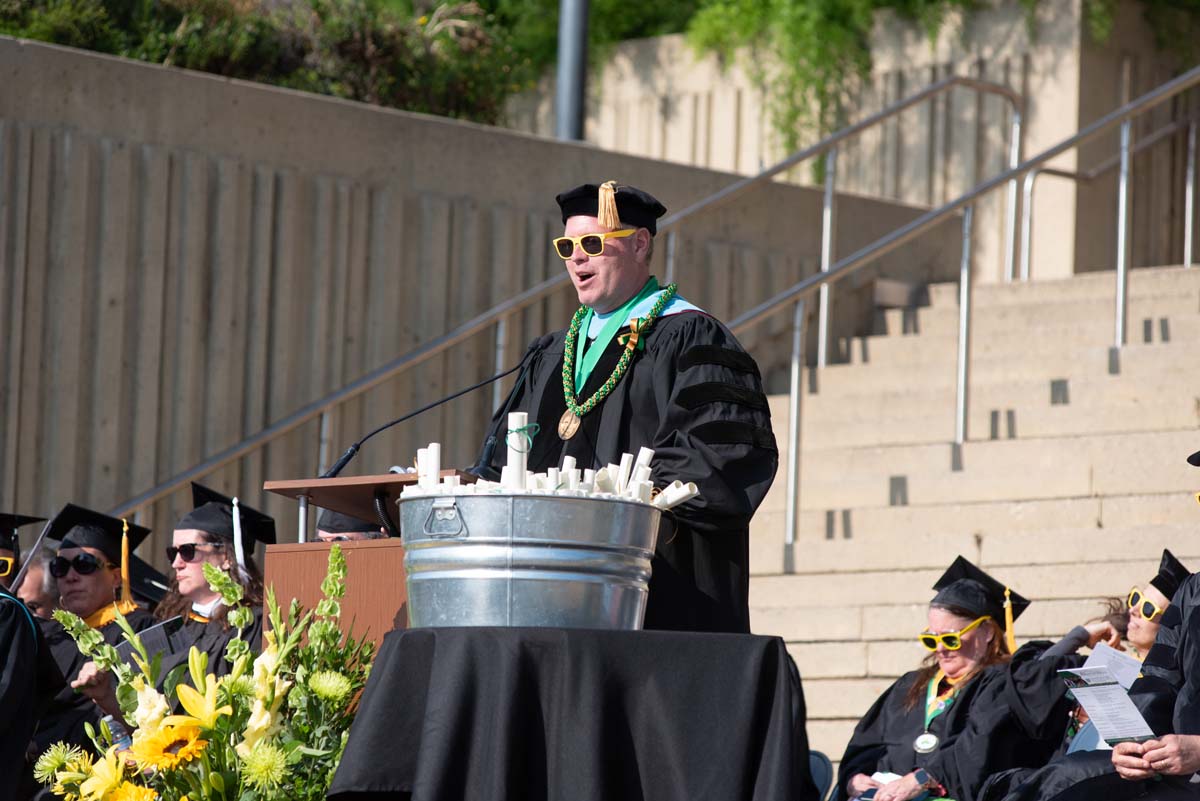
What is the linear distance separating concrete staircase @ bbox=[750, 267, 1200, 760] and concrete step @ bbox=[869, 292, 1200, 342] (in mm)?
10

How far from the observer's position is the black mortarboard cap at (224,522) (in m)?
7.24

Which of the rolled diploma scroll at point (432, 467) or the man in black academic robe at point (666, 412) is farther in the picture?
the man in black academic robe at point (666, 412)

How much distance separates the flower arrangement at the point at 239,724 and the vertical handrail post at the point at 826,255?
21.1ft

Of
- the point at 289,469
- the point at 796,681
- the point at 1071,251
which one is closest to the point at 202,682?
the point at 796,681

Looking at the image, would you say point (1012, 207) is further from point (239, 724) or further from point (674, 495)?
point (239, 724)

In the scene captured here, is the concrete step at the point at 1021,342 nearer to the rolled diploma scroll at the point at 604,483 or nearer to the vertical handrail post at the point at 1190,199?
the vertical handrail post at the point at 1190,199

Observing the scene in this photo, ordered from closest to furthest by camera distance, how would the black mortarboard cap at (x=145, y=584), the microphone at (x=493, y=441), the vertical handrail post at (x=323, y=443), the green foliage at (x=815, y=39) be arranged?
the microphone at (x=493, y=441) < the black mortarboard cap at (x=145, y=584) < the vertical handrail post at (x=323, y=443) < the green foliage at (x=815, y=39)

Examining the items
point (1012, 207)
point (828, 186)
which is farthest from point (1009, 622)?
point (1012, 207)

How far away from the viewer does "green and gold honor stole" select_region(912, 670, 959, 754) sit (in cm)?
695

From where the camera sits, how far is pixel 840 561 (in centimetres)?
834

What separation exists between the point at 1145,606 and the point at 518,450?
3.12 meters

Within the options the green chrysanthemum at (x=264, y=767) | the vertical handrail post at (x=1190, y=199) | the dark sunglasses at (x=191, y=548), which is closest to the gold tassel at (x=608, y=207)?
the green chrysanthemum at (x=264, y=767)

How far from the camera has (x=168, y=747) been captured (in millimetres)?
4027

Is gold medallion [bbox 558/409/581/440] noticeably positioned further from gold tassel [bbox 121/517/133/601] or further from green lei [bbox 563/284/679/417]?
gold tassel [bbox 121/517/133/601]
